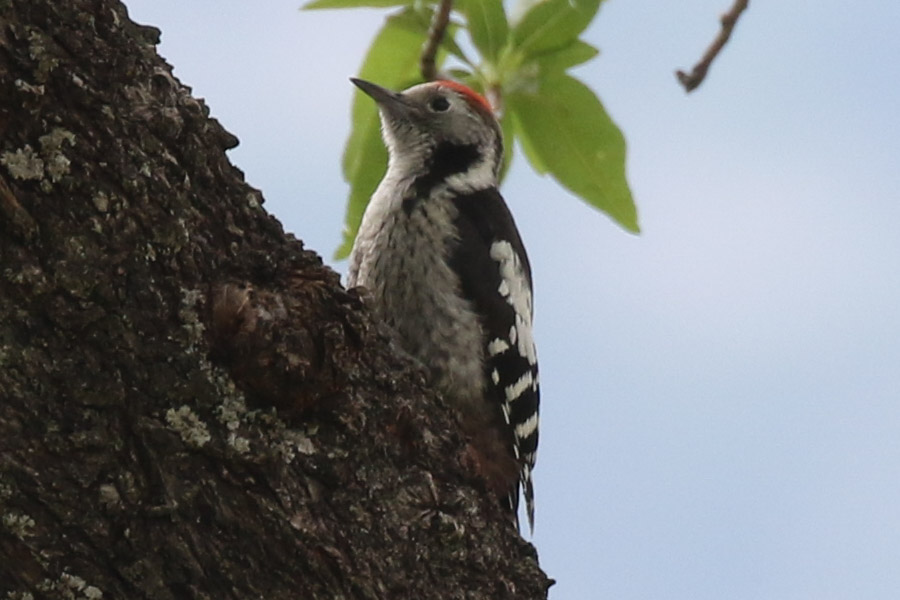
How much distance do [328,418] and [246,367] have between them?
0.21 m

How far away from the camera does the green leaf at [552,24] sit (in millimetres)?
3135

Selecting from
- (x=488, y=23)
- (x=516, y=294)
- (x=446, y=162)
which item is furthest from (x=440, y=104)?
(x=488, y=23)

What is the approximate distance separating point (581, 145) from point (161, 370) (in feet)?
4.47

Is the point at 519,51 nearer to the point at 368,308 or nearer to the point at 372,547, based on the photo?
the point at 368,308

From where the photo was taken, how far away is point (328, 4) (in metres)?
3.11

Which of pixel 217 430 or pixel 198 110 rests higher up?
pixel 198 110

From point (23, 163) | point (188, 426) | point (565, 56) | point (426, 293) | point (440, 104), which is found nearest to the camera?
point (23, 163)

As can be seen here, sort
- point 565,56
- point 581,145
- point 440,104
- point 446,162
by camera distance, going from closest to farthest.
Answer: point 581,145 → point 565,56 → point 446,162 → point 440,104

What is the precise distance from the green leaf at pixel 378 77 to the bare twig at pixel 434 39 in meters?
0.04

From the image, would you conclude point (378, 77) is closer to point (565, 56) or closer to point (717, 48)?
point (565, 56)

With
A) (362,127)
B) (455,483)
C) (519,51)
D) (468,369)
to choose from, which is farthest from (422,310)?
(455,483)

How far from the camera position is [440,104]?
4770 millimetres

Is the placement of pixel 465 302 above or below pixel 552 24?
below

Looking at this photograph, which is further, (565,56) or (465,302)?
(465,302)
